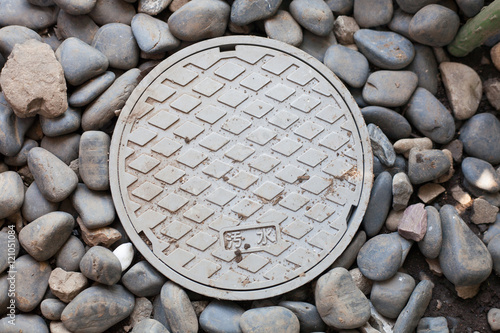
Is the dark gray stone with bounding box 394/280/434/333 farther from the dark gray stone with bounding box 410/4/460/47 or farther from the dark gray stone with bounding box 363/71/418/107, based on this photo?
the dark gray stone with bounding box 410/4/460/47

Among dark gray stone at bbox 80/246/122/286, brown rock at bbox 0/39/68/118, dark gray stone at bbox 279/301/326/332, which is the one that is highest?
brown rock at bbox 0/39/68/118

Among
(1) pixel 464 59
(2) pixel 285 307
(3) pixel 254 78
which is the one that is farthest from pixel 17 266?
(1) pixel 464 59

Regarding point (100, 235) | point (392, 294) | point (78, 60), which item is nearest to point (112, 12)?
point (78, 60)

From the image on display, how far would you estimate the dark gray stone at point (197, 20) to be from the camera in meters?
1.90

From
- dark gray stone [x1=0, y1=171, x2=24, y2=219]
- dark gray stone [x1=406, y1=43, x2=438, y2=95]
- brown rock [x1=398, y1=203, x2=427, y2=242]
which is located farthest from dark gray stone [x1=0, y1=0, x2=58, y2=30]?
brown rock [x1=398, y1=203, x2=427, y2=242]

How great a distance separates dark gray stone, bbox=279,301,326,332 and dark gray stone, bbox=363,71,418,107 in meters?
0.85

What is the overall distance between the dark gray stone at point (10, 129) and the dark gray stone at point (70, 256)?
0.41m

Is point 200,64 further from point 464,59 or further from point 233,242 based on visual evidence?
point 464,59

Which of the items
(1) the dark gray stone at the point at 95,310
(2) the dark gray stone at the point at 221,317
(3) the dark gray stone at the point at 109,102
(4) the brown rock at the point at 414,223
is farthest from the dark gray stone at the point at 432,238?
(3) the dark gray stone at the point at 109,102

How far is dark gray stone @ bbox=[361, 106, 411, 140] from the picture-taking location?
1927 millimetres

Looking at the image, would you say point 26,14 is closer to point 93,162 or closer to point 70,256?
point 93,162

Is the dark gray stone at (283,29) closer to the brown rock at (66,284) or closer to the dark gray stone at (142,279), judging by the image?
the dark gray stone at (142,279)

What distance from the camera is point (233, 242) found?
1810mm

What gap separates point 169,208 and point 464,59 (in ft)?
4.55
